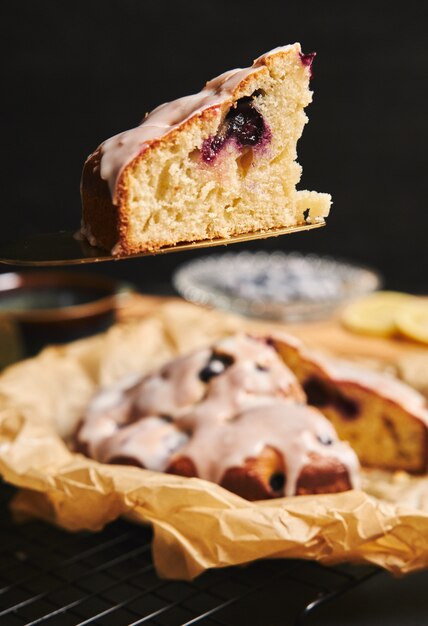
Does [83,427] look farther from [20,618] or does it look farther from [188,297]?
[188,297]

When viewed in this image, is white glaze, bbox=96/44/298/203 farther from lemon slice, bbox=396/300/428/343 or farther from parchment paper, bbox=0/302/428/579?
lemon slice, bbox=396/300/428/343

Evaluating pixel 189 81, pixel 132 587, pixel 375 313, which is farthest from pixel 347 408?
pixel 189 81

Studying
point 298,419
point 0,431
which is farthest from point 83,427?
point 298,419

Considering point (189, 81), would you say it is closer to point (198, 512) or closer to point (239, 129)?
point (239, 129)

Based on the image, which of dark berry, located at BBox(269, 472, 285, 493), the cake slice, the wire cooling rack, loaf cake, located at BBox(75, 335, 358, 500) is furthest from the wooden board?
the cake slice

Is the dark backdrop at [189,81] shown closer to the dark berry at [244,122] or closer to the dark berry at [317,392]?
the dark berry at [317,392]

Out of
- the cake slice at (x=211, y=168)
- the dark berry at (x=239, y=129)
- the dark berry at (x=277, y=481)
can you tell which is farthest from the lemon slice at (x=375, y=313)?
the dark berry at (x=239, y=129)

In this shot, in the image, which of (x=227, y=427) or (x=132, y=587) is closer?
(x=132, y=587)
